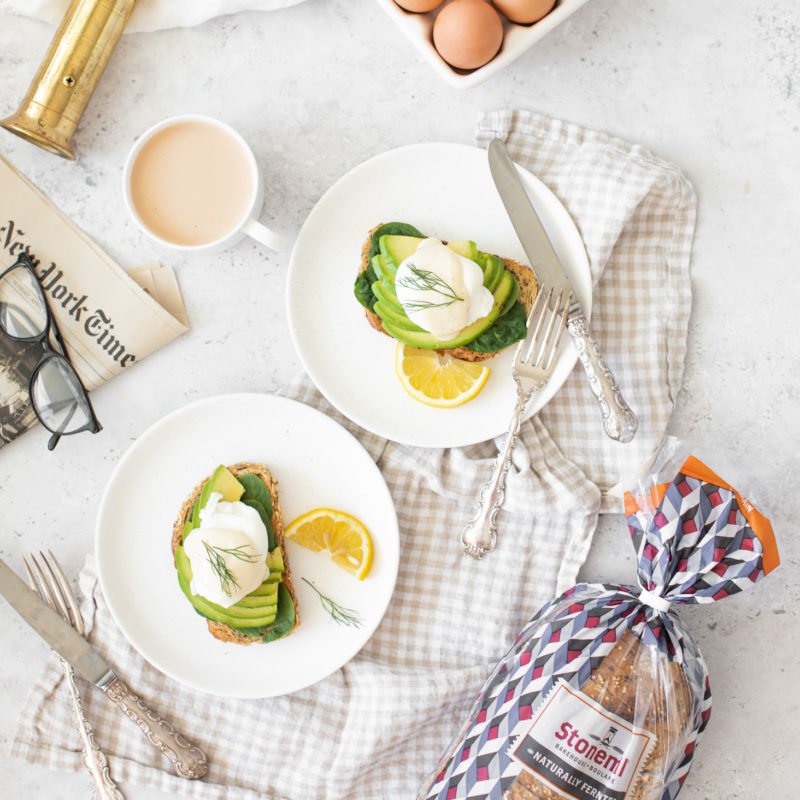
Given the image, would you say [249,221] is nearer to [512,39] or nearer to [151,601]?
[512,39]

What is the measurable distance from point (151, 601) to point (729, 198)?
157 cm

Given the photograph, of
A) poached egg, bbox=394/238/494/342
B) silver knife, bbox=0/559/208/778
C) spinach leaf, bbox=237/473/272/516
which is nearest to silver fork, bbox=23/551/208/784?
silver knife, bbox=0/559/208/778

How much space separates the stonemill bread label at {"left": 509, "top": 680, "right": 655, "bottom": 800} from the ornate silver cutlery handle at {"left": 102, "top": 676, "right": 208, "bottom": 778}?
2.44ft

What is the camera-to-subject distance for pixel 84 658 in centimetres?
169

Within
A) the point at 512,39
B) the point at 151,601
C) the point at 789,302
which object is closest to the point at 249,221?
the point at 512,39

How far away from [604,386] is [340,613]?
29.5 inches

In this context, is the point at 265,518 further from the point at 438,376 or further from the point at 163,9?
the point at 163,9

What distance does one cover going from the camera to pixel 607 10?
5.52 feet

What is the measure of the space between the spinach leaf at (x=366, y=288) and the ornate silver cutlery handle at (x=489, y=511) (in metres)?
0.39

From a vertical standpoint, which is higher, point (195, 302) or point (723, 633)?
point (195, 302)

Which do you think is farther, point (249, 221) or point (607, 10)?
point (607, 10)

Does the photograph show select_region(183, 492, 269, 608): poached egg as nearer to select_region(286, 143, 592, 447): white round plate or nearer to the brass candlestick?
select_region(286, 143, 592, 447): white round plate

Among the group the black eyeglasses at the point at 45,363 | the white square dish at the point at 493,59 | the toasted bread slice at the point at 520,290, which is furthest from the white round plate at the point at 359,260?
the black eyeglasses at the point at 45,363

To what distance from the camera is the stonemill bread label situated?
140 cm
